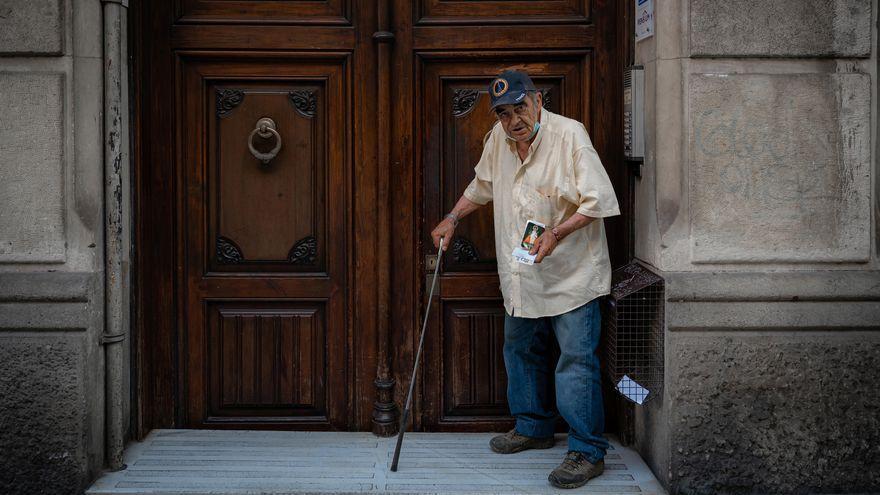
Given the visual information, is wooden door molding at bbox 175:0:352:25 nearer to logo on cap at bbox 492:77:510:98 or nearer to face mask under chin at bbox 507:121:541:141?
logo on cap at bbox 492:77:510:98

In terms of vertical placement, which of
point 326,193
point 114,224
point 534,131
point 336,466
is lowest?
point 336,466

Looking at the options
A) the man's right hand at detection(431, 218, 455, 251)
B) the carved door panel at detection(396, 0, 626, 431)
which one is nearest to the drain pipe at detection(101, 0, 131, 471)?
the carved door panel at detection(396, 0, 626, 431)

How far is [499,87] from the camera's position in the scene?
14.4 feet

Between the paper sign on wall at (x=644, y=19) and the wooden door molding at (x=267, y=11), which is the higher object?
the wooden door molding at (x=267, y=11)

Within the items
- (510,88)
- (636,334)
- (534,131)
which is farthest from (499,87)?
(636,334)

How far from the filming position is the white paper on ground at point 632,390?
4.56 metres

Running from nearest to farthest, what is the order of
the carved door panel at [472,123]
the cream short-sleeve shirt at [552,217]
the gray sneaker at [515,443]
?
the cream short-sleeve shirt at [552,217] < the gray sneaker at [515,443] < the carved door panel at [472,123]

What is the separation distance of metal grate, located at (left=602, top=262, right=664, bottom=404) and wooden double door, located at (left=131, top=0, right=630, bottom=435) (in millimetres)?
475

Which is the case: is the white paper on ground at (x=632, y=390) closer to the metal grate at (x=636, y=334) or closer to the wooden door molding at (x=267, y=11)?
the metal grate at (x=636, y=334)

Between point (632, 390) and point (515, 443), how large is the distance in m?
0.71

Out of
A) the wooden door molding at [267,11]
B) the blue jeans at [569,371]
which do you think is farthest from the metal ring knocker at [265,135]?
the blue jeans at [569,371]

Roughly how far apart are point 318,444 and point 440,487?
87cm

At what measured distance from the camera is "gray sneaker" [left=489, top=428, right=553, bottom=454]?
489 centimetres

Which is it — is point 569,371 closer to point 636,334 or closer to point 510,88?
point 636,334
